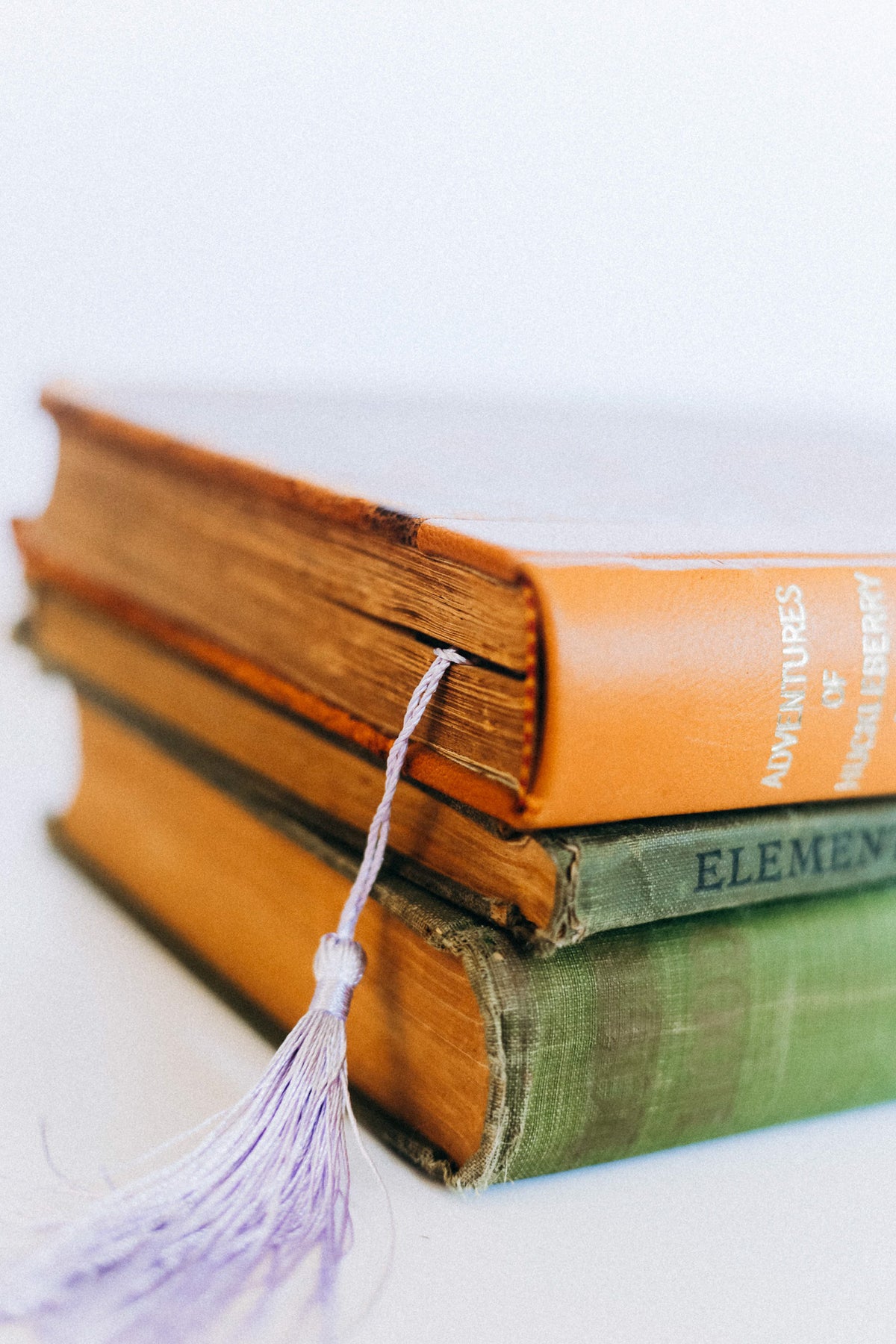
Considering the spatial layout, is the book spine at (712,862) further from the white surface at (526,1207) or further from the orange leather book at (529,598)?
the white surface at (526,1207)

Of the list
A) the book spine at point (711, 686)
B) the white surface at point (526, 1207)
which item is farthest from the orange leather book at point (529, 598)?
the white surface at point (526, 1207)

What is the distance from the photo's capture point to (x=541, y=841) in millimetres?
617

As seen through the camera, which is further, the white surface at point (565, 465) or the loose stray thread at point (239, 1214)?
the white surface at point (565, 465)

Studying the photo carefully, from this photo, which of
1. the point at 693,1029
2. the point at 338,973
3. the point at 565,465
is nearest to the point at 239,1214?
the point at 338,973

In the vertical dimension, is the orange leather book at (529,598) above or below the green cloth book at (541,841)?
above

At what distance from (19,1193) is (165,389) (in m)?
0.63

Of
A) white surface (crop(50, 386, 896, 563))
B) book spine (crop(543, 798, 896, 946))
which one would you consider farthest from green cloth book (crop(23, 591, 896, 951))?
white surface (crop(50, 386, 896, 563))

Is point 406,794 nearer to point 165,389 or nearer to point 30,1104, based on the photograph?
point 30,1104

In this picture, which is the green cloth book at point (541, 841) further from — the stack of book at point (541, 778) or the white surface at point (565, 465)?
the white surface at point (565, 465)

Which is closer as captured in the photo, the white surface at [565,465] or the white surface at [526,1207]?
the white surface at [526,1207]

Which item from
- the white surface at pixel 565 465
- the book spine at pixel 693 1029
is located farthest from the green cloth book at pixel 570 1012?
the white surface at pixel 565 465

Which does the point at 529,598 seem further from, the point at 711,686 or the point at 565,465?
the point at 565,465

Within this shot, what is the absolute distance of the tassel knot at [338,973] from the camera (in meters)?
0.67

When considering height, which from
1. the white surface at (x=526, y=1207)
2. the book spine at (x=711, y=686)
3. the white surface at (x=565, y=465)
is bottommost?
the white surface at (x=526, y=1207)
